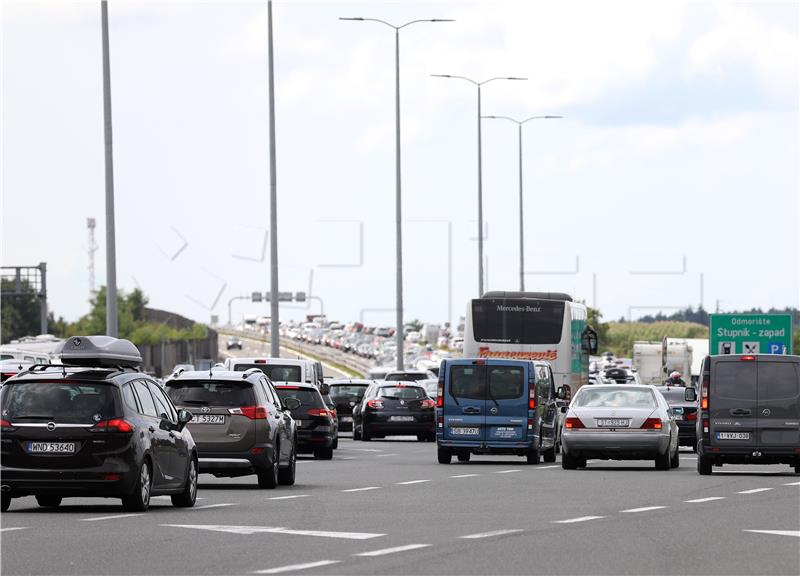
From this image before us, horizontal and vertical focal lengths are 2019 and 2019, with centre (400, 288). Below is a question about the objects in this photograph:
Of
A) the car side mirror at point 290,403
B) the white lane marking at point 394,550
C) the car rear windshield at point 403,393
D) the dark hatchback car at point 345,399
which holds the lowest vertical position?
the dark hatchback car at point 345,399

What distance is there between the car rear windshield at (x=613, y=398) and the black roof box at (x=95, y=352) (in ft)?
41.2

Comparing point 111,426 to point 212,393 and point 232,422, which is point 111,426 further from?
point 212,393

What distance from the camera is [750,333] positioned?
60438 mm

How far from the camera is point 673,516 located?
20.3 metres

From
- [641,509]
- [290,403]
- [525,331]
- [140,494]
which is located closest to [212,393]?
[290,403]

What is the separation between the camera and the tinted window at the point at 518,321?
145 ft

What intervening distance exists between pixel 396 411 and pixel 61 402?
2784 cm

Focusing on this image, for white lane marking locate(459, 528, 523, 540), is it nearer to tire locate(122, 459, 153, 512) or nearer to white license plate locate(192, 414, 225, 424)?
tire locate(122, 459, 153, 512)

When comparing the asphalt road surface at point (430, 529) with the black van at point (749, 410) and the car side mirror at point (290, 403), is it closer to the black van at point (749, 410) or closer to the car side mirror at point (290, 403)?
the car side mirror at point (290, 403)

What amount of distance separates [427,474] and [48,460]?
439 inches

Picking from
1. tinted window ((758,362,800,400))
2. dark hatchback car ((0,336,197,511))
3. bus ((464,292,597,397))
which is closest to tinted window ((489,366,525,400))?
tinted window ((758,362,800,400))

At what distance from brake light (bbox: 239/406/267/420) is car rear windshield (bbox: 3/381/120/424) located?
5.34 meters

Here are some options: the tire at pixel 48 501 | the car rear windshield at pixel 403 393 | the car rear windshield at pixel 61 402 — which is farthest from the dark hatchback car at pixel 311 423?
the car rear windshield at pixel 61 402

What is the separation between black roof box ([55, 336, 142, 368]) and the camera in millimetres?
20844
